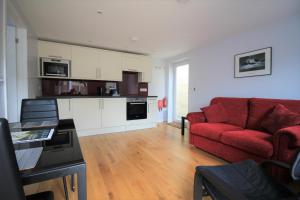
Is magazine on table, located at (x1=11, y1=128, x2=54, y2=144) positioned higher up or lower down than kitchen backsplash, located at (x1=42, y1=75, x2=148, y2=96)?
lower down

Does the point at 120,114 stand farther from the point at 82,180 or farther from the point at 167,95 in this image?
the point at 82,180

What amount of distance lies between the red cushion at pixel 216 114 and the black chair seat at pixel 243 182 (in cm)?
171

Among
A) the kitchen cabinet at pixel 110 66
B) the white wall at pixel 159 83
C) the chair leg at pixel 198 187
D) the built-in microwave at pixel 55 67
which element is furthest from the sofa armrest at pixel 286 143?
the built-in microwave at pixel 55 67

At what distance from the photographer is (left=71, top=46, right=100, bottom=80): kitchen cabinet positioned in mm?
3885

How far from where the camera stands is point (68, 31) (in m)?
3.17

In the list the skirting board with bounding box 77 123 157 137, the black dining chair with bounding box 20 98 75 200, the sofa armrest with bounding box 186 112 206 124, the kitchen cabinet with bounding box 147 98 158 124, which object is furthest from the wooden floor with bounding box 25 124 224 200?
the kitchen cabinet with bounding box 147 98 158 124

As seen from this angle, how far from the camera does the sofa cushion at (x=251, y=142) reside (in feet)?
6.24

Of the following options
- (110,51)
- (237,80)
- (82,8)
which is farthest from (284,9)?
(110,51)

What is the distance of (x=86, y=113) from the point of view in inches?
151

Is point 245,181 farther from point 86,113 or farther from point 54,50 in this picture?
point 54,50

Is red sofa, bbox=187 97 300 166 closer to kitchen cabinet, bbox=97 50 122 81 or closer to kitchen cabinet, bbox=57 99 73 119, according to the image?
kitchen cabinet, bbox=97 50 122 81

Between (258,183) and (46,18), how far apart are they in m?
3.51

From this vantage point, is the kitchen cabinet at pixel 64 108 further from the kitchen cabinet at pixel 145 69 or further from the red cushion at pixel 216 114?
the red cushion at pixel 216 114

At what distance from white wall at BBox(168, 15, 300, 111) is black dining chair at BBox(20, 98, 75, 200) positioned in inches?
128
